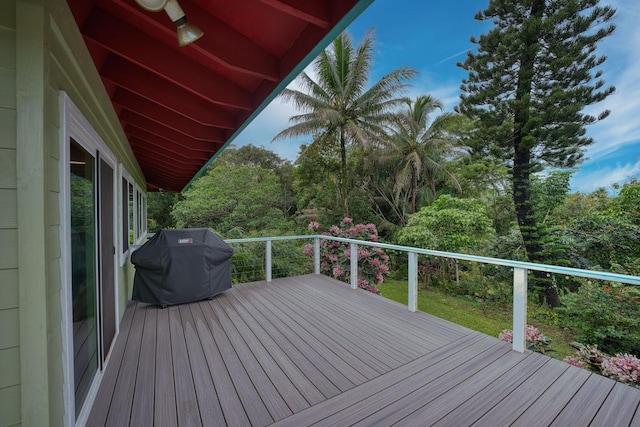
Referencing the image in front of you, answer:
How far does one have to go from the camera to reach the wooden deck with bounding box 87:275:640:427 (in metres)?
1.85

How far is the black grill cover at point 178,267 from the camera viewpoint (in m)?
3.72

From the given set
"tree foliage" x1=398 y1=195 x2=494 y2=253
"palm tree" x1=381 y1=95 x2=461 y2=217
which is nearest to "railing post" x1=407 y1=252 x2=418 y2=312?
"tree foliage" x1=398 y1=195 x2=494 y2=253

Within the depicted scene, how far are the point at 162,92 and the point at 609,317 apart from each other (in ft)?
21.4

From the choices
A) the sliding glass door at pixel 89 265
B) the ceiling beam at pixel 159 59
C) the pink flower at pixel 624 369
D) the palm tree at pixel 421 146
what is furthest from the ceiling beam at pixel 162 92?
the palm tree at pixel 421 146

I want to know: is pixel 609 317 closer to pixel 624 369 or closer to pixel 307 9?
pixel 624 369

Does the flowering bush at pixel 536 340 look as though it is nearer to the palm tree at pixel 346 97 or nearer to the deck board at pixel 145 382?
the deck board at pixel 145 382

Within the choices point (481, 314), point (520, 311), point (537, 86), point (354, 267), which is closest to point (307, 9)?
point (520, 311)

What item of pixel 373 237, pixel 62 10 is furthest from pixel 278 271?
pixel 62 10

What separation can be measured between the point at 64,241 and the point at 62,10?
3.57ft

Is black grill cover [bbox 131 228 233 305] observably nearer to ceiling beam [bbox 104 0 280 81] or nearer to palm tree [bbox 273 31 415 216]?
ceiling beam [bbox 104 0 280 81]

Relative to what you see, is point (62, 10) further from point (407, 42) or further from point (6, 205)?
point (407, 42)

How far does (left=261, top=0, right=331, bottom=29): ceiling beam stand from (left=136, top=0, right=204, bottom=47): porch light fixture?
0.35m

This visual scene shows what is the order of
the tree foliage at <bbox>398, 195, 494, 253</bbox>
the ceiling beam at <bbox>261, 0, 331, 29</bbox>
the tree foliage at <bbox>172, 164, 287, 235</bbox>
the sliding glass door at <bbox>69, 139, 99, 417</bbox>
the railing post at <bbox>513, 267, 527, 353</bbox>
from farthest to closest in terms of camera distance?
the tree foliage at <bbox>172, 164, 287, 235</bbox>
the tree foliage at <bbox>398, 195, 494, 253</bbox>
the railing post at <bbox>513, 267, 527, 353</bbox>
the sliding glass door at <bbox>69, 139, 99, 417</bbox>
the ceiling beam at <bbox>261, 0, 331, 29</bbox>

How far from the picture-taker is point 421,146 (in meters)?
11.7
